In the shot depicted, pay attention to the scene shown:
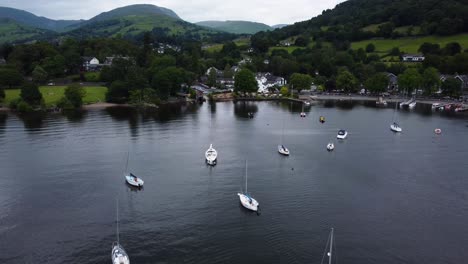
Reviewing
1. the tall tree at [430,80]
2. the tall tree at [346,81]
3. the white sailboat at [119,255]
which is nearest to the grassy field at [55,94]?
the tall tree at [346,81]

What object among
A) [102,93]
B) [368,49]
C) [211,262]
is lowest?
[211,262]

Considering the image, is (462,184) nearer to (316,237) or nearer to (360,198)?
(360,198)

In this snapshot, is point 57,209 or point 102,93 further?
point 102,93

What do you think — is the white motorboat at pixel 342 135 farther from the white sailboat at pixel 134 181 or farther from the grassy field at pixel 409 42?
the grassy field at pixel 409 42

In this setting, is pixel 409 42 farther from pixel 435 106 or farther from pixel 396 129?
pixel 396 129

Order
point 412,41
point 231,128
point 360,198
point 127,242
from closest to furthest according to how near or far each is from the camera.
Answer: point 127,242
point 360,198
point 231,128
point 412,41

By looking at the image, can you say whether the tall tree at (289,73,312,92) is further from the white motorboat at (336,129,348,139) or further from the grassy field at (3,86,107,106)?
the grassy field at (3,86,107,106)

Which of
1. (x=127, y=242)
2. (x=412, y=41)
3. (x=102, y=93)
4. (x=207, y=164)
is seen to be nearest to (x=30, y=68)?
(x=102, y=93)
